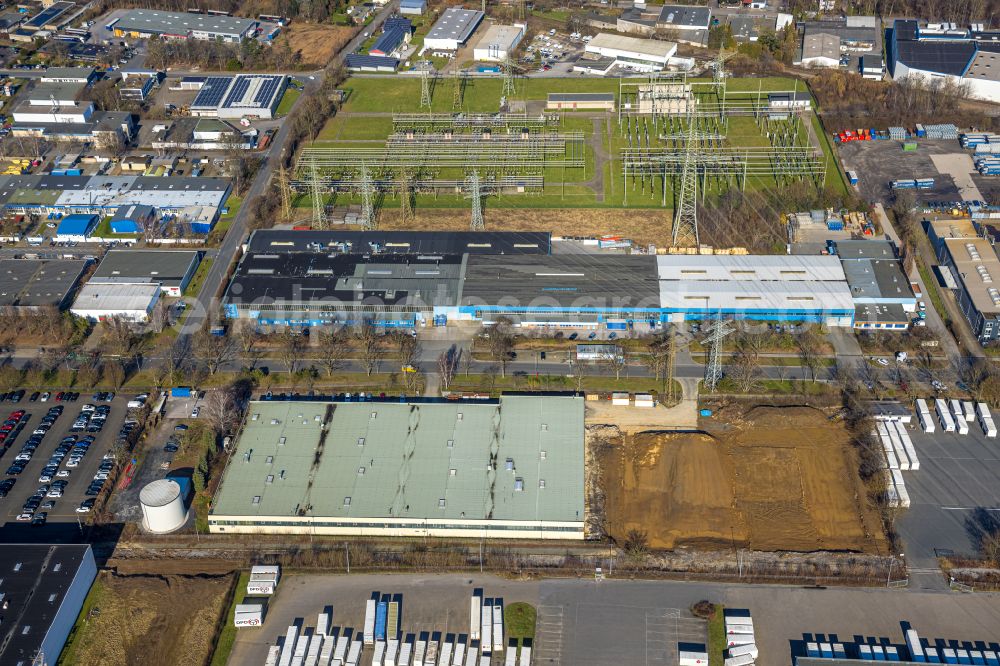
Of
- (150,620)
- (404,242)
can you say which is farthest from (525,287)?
(150,620)

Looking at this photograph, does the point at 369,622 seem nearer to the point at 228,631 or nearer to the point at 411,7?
the point at 228,631

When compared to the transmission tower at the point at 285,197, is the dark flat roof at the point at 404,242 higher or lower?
lower

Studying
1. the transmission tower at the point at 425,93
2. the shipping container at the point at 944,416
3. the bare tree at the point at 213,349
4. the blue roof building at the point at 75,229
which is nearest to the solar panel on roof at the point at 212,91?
the transmission tower at the point at 425,93

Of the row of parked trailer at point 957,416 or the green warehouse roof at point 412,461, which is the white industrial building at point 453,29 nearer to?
the green warehouse roof at point 412,461

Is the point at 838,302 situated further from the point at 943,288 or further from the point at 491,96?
the point at 491,96

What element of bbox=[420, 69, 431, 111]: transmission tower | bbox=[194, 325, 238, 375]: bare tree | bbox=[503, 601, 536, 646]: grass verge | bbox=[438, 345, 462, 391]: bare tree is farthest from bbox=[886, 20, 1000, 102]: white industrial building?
bbox=[503, 601, 536, 646]: grass verge
